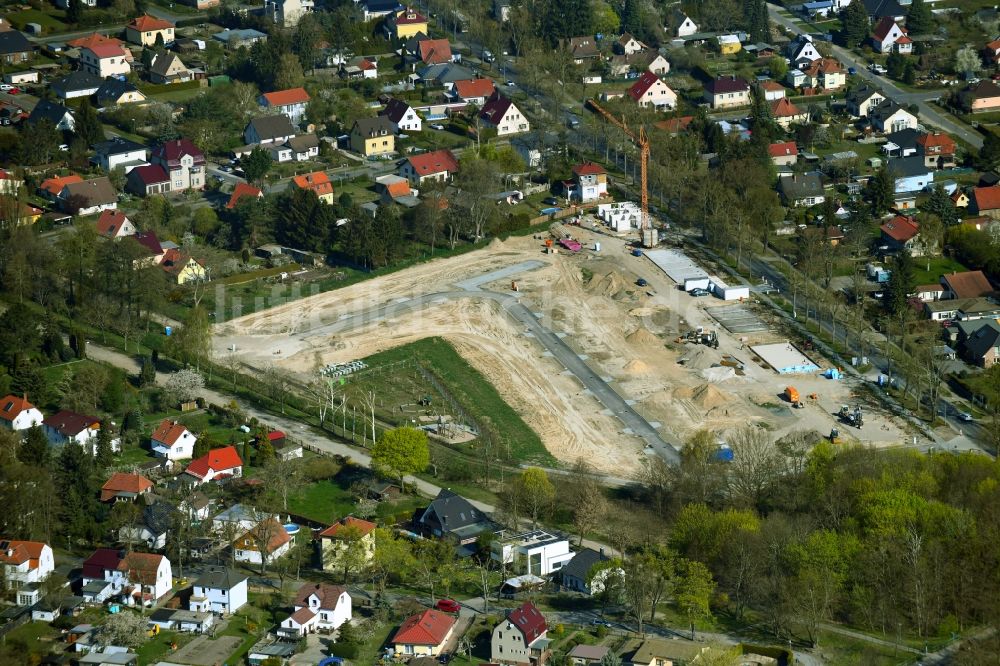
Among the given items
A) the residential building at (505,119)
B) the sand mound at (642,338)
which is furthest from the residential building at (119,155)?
the sand mound at (642,338)

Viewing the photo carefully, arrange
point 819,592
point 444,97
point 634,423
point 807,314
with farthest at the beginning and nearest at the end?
point 444,97 < point 807,314 < point 634,423 < point 819,592

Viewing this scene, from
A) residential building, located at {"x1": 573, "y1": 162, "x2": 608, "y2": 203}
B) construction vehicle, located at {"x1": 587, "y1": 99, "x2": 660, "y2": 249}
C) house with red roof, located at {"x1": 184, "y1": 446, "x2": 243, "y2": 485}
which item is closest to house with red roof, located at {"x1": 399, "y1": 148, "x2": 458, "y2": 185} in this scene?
residential building, located at {"x1": 573, "y1": 162, "x2": 608, "y2": 203}

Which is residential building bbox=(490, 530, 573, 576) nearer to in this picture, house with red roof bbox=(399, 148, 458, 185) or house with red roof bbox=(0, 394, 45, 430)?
house with red roof bbox=(0, 394, 45, 430)

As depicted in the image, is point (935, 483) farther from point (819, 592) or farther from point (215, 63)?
point (215, 63)

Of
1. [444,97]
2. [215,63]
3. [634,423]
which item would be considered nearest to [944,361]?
[634,423]

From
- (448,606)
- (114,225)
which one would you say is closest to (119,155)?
(114,225)

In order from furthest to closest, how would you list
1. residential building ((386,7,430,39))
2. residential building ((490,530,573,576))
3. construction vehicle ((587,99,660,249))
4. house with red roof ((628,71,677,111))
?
1. residential building ((386,7,430,39))
2. house with red roof ((628,71,677,111))
3. construction vehicle ((587,99,660,249))
4. residential building ((490,530,573,576))

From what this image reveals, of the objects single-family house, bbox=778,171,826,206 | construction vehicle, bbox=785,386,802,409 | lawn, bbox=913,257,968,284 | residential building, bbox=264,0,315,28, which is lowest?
construction vehicle, bbox=785,386,802,409
